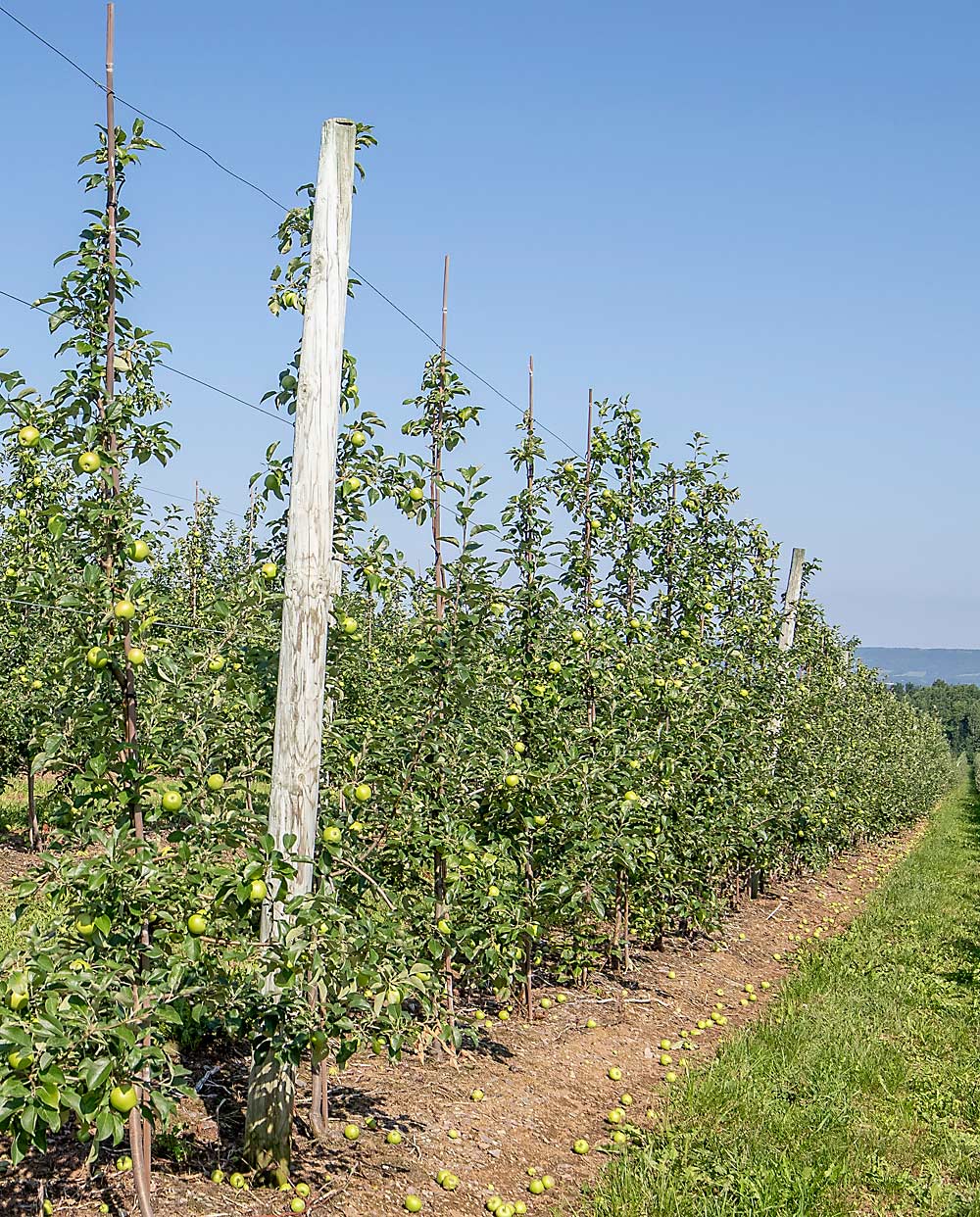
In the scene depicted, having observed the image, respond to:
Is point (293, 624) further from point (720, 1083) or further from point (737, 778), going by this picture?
point (737, 778)

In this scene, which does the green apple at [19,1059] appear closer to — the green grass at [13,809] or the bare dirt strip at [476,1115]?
the bare dirt strip at [476,1115]

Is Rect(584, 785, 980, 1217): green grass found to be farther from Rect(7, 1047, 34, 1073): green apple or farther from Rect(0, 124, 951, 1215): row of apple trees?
Rect(7, 1047, 34, 1073): green apple

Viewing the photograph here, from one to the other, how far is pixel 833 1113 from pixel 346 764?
297 cm

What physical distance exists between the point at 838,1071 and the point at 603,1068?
1277 mm

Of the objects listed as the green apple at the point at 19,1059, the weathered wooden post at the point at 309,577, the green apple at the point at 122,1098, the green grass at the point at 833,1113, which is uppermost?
the weathered wooden post at the point at 309,577

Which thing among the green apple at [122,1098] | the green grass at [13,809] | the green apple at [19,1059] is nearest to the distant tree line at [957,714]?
the green grass at [13,809]

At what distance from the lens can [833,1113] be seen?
4.92 m

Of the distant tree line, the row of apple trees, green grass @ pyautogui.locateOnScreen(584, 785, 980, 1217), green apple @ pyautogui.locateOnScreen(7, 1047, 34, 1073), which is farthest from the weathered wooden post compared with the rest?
the distant tree line

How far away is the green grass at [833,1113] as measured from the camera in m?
4.15

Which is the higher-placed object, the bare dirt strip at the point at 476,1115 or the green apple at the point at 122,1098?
the green apple at the point at 122,1098

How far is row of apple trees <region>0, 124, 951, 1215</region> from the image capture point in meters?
3.21

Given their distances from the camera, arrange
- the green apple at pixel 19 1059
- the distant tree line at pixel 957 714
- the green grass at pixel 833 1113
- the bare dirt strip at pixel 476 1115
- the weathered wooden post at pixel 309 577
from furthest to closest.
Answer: the distant tree line at pixel 957 714
the green grass at pixel 833 1113
the weathered wooden post at pixel 309 577
the bare dirt strip at pixel 476 1115
the green apple at pixel 19 1059

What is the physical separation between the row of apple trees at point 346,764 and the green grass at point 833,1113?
1072 millimetres

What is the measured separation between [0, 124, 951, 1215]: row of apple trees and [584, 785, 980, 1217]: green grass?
42.2 inches
